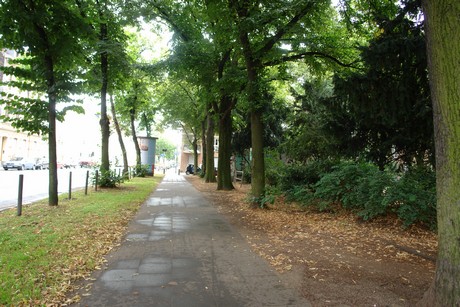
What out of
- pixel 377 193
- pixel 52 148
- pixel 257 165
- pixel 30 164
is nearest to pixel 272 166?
pixel 257 165

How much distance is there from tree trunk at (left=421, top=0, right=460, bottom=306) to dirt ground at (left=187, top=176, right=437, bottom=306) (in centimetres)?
81

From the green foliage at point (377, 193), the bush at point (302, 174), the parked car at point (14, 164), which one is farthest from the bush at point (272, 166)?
the parked car at point (14, 164)

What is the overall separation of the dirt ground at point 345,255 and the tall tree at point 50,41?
5691mm

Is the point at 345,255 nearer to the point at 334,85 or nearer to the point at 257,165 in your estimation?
the point at 334,85

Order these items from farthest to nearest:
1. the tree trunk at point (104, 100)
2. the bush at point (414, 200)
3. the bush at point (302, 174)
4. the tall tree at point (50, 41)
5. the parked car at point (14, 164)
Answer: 1. the parked car at point (14, 164)
2. the tree trunk at point (104, 100)
3. the bush at point (302, 174)
4. the tall tree at point (50, 41)
5. the bush at point (414, 200)

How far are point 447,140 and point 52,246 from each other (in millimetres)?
5620

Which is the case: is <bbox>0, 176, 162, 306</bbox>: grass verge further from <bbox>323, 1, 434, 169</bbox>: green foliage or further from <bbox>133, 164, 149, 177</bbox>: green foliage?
<bbox>133, 164, 149, 177</bbox>: green foliage

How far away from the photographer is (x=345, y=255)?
5.86 metres

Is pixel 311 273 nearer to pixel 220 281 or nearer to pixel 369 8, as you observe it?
pixel 220 281

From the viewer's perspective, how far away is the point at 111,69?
1633 cm

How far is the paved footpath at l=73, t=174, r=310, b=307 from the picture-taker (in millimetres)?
3949

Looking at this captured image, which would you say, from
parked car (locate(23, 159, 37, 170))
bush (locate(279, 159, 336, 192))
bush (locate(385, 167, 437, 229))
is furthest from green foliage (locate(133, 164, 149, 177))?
bush (locate(385, 167, 437, 229))

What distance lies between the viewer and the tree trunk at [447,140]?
10.5 feet

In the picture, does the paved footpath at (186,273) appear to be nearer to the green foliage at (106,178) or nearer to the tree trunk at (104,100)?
the green foliage at (106,178)
